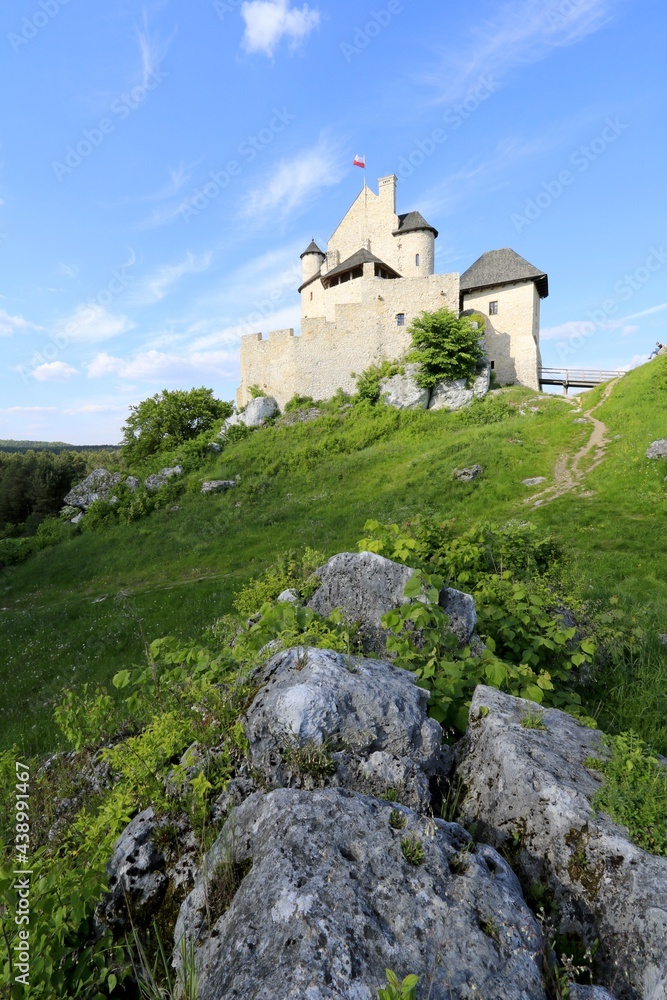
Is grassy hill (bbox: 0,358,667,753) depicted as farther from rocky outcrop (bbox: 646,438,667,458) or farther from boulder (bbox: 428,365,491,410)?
boulder (bbox: 428,365,491,410)

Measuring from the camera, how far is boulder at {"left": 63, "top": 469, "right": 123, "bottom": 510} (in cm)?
3116

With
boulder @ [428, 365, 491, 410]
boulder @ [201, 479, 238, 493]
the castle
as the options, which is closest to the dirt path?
boulder @ [428, 365, 491, 410]

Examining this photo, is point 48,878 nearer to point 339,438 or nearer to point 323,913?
point 323,913

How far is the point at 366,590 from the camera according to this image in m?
5.64

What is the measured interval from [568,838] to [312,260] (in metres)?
47.6

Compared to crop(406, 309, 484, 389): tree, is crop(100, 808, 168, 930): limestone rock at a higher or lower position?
lower

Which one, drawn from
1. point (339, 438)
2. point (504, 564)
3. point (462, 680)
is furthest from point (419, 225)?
point (462, 680)

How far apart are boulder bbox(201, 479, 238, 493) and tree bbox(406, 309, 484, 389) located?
14219 mm

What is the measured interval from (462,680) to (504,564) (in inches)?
133

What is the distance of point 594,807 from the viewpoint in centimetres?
307

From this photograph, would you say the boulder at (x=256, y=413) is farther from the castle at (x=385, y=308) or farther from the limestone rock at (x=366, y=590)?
the limestone rock at (x=366, y=590)

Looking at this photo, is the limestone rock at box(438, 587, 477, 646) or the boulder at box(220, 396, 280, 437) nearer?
the limestone rock at box(438, 587, 477, 646)

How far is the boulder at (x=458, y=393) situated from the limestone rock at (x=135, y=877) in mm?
31803

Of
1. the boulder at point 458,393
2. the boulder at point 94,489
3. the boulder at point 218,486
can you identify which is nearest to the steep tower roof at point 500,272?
the boulder at point 458,393
